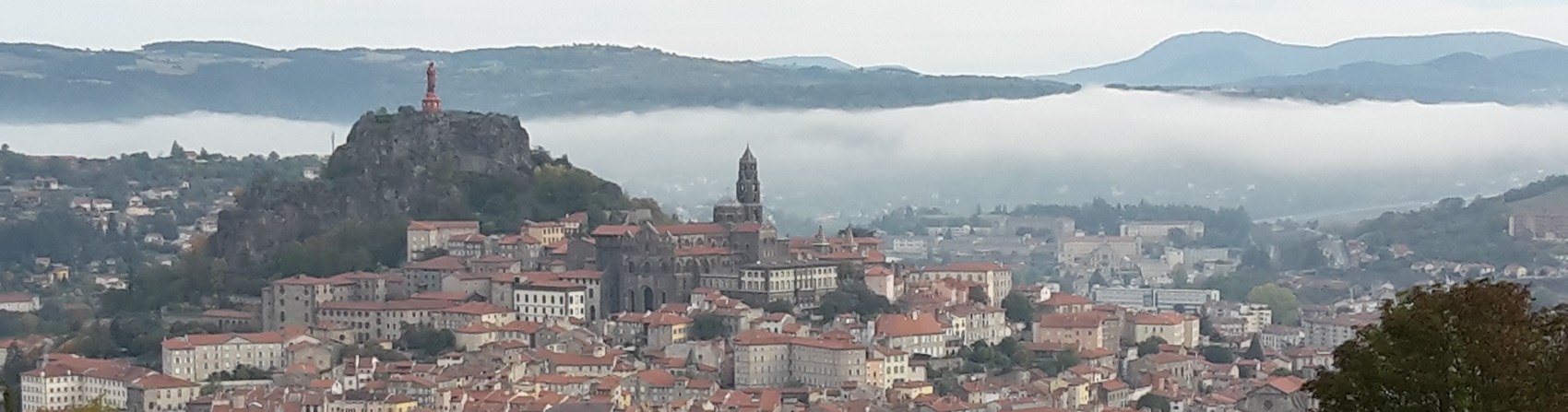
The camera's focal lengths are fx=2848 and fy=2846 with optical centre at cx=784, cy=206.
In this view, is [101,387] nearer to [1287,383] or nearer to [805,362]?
[805,362]

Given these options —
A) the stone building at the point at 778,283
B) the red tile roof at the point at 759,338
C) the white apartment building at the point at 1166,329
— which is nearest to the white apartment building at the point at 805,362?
the red tile roof at the point at 759,338

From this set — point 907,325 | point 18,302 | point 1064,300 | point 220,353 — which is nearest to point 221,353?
point 220,353

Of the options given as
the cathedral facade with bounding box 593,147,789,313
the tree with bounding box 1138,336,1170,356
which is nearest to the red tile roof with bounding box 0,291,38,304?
the cathedral facade with bounding box 593,147,789,313

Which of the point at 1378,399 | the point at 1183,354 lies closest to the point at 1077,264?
the point at 1183,354

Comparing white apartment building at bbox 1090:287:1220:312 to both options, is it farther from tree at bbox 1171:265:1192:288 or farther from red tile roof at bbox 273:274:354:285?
red tile roof at bbox 273:274:354:285

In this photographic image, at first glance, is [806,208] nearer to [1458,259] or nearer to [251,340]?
[1458,259]

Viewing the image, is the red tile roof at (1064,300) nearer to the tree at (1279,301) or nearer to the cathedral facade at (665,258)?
the cathedral facade at (665,258)
